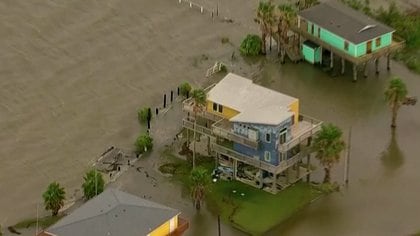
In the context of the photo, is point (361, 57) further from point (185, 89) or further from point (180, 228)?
point (180, 228)

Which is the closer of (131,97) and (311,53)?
(131,97)

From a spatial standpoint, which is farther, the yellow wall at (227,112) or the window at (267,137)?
the yellow wall at (227,112)

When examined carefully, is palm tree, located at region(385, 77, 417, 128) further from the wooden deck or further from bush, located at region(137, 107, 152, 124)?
bush, located at region(137, 107, 152, 124)

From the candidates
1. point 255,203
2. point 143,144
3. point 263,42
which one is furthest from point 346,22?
point 255,203

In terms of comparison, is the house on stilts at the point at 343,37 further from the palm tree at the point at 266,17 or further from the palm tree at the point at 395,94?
the palm tree at the point at 395,94

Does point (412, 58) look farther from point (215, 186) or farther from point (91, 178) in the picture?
point (91, 178)

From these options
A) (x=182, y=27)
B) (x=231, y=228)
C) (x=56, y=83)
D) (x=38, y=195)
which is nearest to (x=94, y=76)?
(x=56, y=83)

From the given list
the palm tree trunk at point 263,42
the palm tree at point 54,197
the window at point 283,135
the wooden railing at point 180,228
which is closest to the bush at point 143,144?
the palm tree at point 54,197
